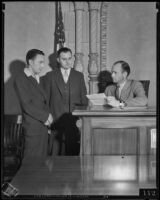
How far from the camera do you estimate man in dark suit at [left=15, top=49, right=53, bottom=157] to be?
3.84 meters

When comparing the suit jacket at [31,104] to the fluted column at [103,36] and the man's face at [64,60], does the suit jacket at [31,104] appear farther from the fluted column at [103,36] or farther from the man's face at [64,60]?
the fluted column at [103,36]

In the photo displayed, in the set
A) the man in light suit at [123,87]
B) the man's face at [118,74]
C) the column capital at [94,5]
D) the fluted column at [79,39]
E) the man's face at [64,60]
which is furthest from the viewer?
the column capital at [94,5]

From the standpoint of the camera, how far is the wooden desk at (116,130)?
3.53 m

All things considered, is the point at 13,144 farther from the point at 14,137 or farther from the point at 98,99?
the point at 98,99

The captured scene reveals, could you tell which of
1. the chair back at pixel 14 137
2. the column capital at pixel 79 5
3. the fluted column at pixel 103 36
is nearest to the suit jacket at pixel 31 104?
the chair back at pixel 14 137

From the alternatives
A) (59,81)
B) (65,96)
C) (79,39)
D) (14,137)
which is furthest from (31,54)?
(79,39)

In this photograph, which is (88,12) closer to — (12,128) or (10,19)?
(10,19)

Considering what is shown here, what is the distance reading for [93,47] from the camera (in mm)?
5098

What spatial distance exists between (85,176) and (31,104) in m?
1.96

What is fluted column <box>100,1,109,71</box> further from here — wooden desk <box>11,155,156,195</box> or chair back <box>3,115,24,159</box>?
wooden desk <box>11,155,156,195</box>

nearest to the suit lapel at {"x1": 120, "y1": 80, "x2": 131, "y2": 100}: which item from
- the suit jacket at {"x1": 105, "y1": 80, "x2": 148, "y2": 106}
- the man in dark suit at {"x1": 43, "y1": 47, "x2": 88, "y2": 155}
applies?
the suit jacket at {"x1": 105, "y1": 80, "x2": 148, "y2": 106}

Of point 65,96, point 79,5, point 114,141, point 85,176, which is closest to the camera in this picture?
point 85,176

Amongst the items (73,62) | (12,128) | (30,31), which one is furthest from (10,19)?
(12,128)

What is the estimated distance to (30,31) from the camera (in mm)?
4594
